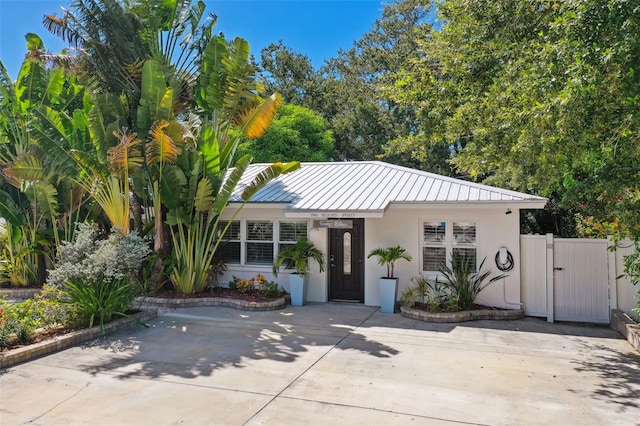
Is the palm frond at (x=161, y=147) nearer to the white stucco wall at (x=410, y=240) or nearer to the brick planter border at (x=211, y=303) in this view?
the white stucco wall at (x=410, y=240)

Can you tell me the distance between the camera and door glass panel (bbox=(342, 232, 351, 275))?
12047 mm

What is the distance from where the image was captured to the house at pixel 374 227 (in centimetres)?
1056

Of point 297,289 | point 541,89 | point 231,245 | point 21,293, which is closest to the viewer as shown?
point 541,89

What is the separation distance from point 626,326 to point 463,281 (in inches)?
127

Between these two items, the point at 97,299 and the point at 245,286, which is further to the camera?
the point at 245,286

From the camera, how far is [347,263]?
12055 mm

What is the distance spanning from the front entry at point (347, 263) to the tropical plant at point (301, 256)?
0.50 meters

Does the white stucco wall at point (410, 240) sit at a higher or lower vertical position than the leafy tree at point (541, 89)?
lower

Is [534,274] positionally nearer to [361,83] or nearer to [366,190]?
[366,190]

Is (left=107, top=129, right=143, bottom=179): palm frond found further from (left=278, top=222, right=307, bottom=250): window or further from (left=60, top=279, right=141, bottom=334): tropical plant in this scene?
(left=278, top=222, right=307, bottom=250): window

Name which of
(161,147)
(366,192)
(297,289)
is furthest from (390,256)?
(161,147)

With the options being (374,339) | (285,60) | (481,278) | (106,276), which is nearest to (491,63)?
(481,278)

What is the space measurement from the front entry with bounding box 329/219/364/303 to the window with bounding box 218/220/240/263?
3001 millimetres

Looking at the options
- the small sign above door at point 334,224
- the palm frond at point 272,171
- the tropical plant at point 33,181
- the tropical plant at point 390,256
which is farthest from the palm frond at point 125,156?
the tropical plant at point 390,256
